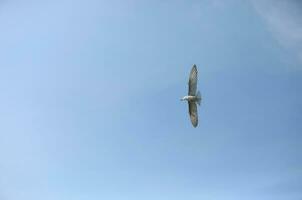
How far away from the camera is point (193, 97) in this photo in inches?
2554

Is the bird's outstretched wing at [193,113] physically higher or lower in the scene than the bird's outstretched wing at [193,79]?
lower

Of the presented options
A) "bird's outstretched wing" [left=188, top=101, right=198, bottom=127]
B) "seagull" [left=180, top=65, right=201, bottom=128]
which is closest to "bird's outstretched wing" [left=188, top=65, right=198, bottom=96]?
"seagull" [left=180, top=65, right=201, bottom=128]

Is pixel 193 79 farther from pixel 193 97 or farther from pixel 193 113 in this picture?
pixel 193 113

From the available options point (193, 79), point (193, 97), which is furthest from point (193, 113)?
point (193, 79)

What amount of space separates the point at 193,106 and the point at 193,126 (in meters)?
2.09

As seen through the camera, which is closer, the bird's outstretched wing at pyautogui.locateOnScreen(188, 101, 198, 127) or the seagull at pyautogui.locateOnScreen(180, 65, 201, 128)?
the seagull at pyautogui.locateOnScreen(180, 65, 201, 128)

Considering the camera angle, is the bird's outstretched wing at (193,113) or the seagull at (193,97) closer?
the seagull at (193,97)

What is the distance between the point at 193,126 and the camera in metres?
66.1

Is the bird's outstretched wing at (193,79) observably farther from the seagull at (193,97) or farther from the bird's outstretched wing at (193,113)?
the bird's outstretched wing at (193,113)

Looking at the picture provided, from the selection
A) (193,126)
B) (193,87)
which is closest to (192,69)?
(193,87)

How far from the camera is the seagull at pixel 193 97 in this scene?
64.3 meters

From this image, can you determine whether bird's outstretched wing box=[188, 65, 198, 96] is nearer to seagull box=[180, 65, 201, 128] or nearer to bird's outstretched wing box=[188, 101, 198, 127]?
seagull box=[180, 65, 201, 128]

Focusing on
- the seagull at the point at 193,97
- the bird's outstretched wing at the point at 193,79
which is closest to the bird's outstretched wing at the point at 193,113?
the seagull at the point at 193,97

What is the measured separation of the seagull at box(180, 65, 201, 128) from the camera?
6431cm
